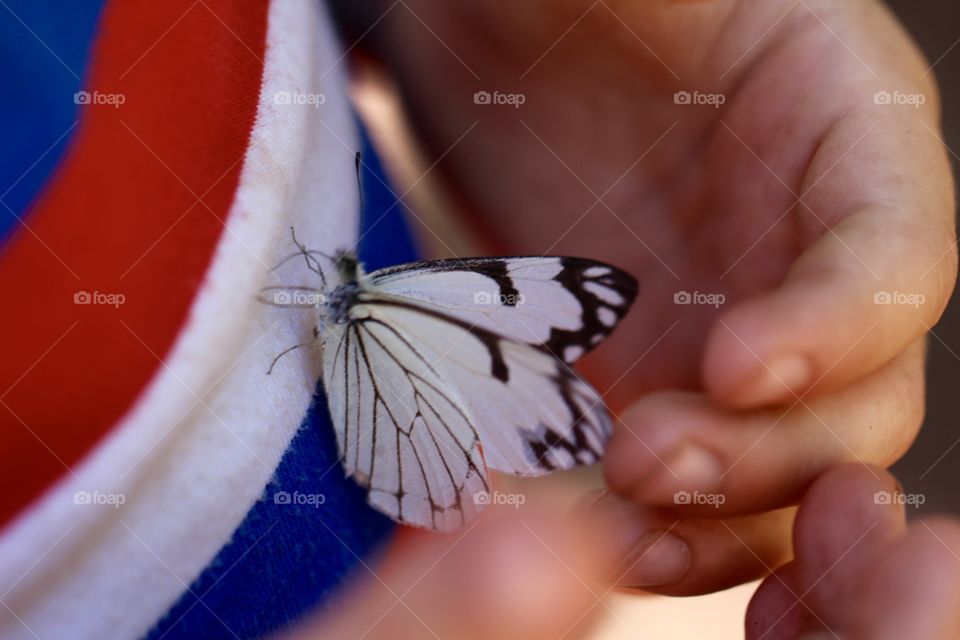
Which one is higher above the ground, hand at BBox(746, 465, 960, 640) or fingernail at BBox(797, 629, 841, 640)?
hand at BBox(746, 465, 960, 640)

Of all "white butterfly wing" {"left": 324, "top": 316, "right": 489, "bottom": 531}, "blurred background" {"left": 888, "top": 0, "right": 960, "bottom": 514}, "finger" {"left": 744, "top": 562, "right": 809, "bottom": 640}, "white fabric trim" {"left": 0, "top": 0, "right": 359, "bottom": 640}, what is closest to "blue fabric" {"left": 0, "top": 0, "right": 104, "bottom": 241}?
"white fabric trim" {"left": 0, "top": 0, "right": 359, "bottom": 640}

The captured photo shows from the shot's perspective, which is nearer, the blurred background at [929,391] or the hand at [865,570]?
the hand at [865,570]

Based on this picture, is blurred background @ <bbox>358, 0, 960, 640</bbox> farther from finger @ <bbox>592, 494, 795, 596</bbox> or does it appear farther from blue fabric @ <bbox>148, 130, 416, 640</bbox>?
blue fabric @ <bbox>148, 130, 416, 640</bbox>

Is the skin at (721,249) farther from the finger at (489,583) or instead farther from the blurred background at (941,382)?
the blurred background at (941,382)

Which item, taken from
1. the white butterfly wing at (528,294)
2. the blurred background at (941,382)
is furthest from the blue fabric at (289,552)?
the blurred background at (941,382)

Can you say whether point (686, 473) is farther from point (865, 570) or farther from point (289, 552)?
point (289, 552)

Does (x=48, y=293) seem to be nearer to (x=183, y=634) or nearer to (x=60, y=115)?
(x=60, y=115)

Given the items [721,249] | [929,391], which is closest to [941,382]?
[929,391]
